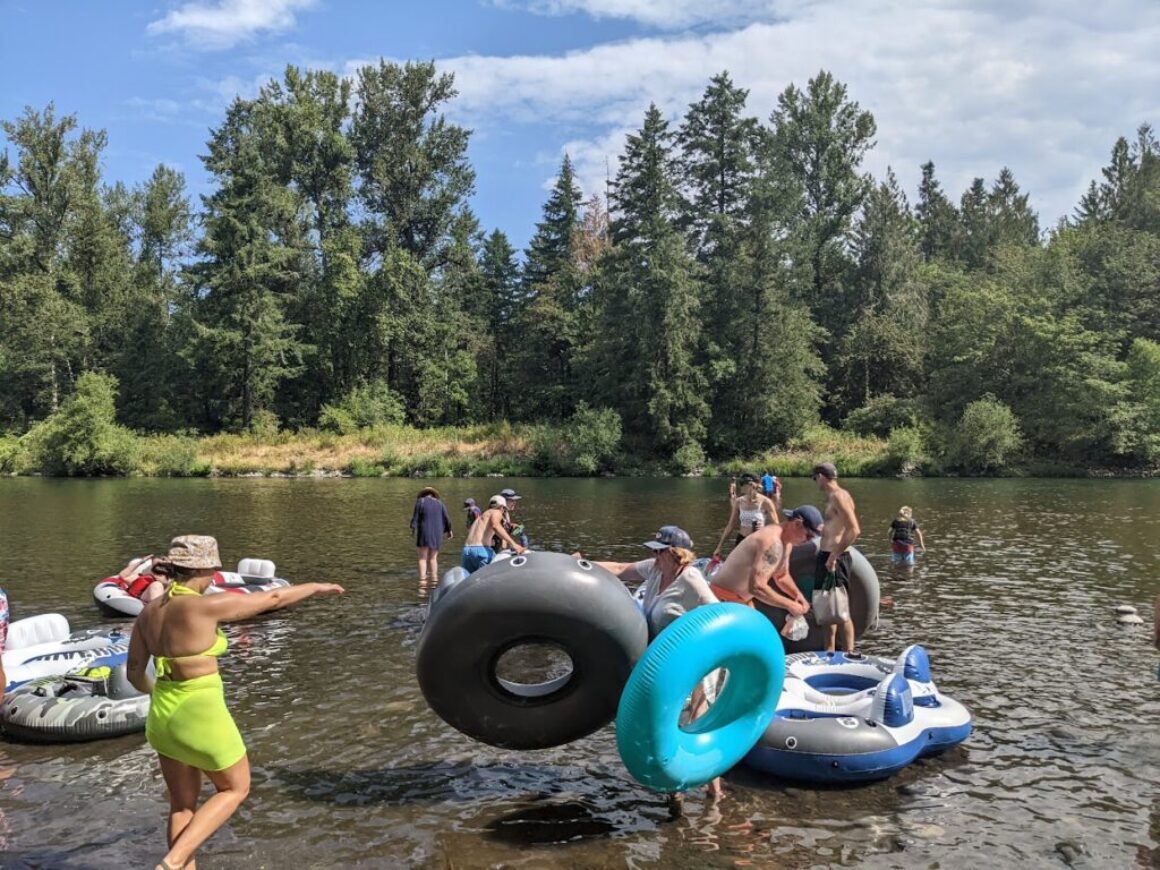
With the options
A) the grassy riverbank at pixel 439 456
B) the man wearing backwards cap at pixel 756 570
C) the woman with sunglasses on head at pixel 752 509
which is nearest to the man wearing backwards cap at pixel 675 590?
the man wearing backwards cap at pixel 756 570

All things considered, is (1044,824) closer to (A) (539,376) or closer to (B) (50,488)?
(B) (50,488)

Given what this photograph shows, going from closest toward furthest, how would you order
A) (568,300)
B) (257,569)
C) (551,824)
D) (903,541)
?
(551,824) → (257,569) → (903,541) → (568,300)

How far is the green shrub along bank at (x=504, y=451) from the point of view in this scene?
1642 inches

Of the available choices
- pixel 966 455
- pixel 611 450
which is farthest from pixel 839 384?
pixel 611 450

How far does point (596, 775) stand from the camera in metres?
6.08

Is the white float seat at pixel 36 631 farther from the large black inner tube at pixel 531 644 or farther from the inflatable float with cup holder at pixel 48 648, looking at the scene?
the large black inner tube at pixel 531 644

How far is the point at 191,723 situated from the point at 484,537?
7349mm

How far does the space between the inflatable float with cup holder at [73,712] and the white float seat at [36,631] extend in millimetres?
1476

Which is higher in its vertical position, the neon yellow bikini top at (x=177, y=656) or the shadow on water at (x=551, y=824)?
the neon yellow bikini top at (x=177, y=656)

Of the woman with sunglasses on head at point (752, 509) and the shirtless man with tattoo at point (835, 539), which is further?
the woman with sunglasses on head at point (752, 509)

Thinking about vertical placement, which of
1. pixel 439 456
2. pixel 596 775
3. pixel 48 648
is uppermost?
pixel 48 648

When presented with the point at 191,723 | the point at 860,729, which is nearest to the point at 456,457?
the point at 860,729

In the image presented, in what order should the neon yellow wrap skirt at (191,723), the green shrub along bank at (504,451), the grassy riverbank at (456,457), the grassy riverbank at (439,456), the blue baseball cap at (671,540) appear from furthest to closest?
the grassy riverbank at (439,456)
the grassy riverbank at (456,457)
the green shrub along bank at (504,451)
the blue baseball cap at (671,540)
the neon yellow wrap skirt at (191,723)

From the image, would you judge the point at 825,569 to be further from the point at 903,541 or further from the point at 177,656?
the point at 903,541
